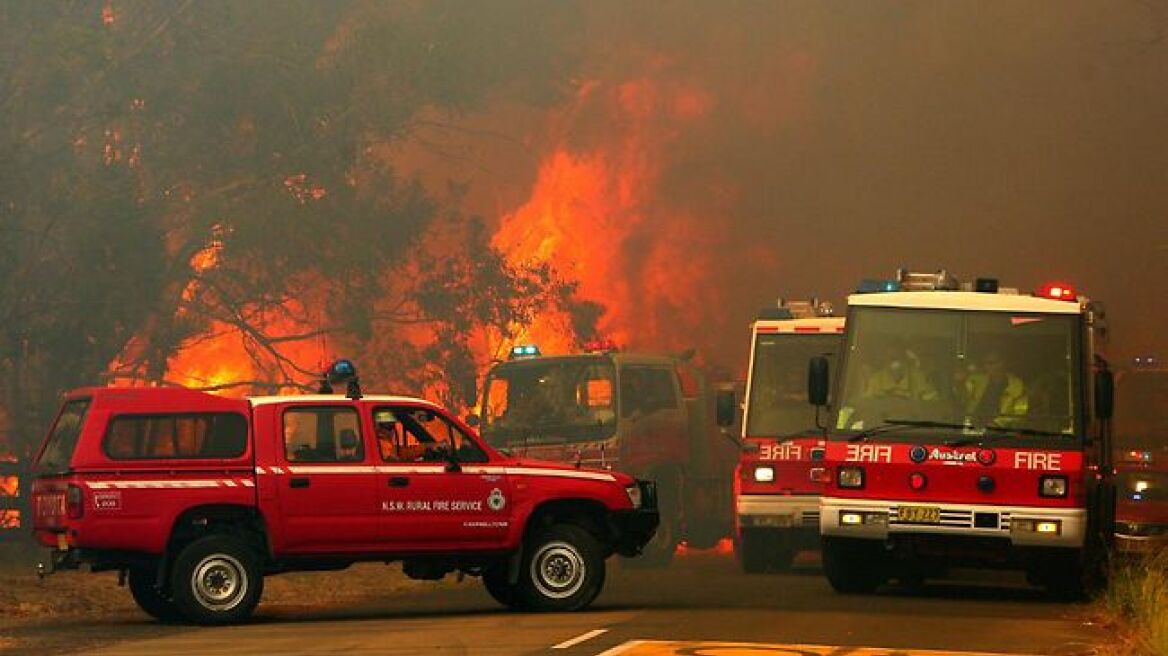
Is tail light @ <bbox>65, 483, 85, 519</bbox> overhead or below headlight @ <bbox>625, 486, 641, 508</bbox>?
below

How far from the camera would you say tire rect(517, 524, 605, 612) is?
17609 mm

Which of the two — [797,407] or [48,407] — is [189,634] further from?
[48,407]

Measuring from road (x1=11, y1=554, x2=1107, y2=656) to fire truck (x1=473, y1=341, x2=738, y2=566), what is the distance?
180 inches

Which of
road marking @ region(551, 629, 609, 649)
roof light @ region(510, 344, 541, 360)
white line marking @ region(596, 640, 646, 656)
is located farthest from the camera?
roof light @ region(510, 344, 541, 360)

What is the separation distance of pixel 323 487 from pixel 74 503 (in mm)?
1903

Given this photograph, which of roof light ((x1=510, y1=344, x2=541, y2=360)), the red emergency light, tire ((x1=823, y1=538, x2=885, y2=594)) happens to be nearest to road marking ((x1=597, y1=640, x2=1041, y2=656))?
tire ((x1=823, y1=538, x2=885, y2=594))

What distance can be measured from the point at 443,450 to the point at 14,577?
6.52m

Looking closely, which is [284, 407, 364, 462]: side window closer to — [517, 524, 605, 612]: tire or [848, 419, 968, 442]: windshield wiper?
[517, 524, 605, 612]: tire

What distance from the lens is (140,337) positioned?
3553 centimetres

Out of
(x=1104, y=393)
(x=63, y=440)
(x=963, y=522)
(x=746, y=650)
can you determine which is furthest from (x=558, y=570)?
(x=1104, y=393)

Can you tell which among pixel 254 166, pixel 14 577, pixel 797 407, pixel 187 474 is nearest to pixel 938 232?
pixel 254 166

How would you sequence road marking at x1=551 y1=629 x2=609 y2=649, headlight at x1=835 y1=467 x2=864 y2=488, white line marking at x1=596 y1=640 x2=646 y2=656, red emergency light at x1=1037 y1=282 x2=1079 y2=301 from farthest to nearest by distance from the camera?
red emergency light at x1=1037 y1=282 x2=1079 y2=301, headlight at x1=835 y1=467 x2=864 y2=488, road marking at x1=551 y1=629 x2=609 y2=649, white line marking at x1=596 y1=640 x2=646 y2=656

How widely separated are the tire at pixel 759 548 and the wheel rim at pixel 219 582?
8.15 metres

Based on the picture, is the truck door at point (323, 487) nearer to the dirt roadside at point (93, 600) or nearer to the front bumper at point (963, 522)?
the dirt roadside at point (93, 600)
